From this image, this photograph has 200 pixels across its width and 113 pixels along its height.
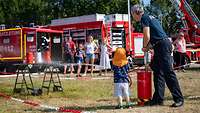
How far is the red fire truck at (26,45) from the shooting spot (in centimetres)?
2619

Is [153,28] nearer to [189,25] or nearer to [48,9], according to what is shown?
[189,25]

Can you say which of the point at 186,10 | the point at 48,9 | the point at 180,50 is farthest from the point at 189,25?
the point at 48,9

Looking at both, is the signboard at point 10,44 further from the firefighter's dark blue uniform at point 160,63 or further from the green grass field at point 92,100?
the firefighter's dark blue uniform at point 160,63

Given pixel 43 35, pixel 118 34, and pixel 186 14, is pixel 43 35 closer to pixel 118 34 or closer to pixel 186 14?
pixel 118 34

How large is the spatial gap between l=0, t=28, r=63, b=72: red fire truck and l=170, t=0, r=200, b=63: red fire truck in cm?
685

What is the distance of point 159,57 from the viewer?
9.76 meters

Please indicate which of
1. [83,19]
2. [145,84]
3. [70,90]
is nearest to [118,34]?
[83,19]

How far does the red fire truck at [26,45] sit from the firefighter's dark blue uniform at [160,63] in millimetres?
15988

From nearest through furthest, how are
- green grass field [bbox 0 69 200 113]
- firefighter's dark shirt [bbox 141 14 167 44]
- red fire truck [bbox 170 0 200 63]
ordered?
1. green grass field [bbox 0 69 200 113]
2. firefighter's dark shirt [bbox 141 14 167 44]
3. red fire truck [bbox 170 0 200 63]

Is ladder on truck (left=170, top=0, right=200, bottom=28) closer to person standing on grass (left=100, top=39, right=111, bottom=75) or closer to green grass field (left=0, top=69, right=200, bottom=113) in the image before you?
person standing on grass (left=100, top=39, right=111, bottom=75)

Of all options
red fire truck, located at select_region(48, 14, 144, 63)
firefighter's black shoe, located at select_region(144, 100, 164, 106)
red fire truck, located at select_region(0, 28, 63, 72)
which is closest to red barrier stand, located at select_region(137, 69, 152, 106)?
firefighter's black shoe, located at select_region(144, 100, 164, 106)

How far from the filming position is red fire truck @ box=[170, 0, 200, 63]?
25.5 m

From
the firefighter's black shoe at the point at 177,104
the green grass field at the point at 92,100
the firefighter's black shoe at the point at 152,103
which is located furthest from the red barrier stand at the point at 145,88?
the firefighter's black shoe at the point at 177,104

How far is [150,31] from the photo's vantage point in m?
9.88
